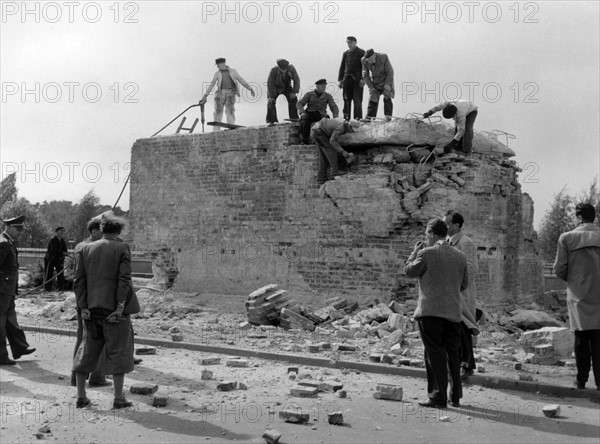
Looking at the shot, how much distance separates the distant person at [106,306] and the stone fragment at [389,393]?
2235 mm

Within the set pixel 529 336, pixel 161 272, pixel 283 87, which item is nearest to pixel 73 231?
pixel 161 272

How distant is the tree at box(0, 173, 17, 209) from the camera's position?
4247 cm

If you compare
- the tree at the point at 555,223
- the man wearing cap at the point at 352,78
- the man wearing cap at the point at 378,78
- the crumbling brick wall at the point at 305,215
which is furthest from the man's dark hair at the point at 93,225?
the tree at the point at 555,223

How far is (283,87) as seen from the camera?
13.8 meters

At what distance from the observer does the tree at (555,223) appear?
2962 centimetres

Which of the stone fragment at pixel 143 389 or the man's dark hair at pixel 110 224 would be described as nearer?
the man's dark hair at pixel 110 224

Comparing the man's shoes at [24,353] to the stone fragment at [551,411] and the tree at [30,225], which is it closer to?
the stone fragment at [551,411]

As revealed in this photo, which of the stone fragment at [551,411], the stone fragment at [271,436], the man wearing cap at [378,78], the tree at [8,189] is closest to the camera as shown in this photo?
the stone fragment at [271,436]

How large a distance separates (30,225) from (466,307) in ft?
115

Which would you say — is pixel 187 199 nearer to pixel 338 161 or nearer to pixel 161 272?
pixel 161 272

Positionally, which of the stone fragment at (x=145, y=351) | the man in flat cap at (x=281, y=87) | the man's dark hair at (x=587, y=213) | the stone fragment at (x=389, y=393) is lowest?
the stone fragment at (x=145, y=351)

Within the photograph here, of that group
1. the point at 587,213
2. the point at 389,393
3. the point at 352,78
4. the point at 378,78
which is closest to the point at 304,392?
the point at 389,393

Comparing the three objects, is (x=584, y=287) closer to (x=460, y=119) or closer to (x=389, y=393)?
(x=389, y=393)

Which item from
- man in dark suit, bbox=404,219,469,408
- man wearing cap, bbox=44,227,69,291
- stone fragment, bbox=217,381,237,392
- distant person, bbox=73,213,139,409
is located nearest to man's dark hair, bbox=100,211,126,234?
distant person, bbox=73,213,139,409
